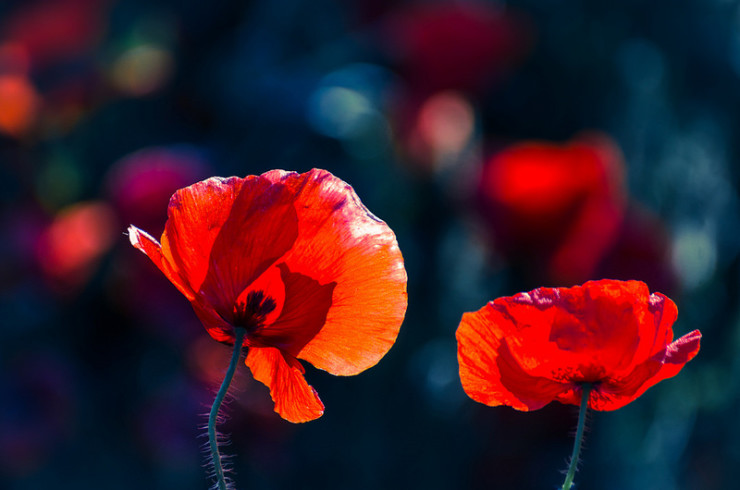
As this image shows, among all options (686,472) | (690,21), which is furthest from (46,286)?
(690,21)

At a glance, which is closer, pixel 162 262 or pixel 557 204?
pixel 162 262

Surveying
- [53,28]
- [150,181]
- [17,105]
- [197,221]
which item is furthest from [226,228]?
[53,28]

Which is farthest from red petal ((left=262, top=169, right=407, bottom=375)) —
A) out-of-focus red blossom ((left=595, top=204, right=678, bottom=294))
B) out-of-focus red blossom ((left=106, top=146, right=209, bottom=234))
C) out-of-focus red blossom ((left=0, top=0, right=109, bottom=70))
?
out-of-focus red blossom ((left=0, top=0, right=109, bottom=70))

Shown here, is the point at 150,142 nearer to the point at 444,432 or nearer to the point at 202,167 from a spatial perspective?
the point at 202,167

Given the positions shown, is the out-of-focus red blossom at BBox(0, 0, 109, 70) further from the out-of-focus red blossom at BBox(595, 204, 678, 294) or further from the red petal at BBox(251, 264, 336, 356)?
the red petal at BBox(251, 264, 336, 356)

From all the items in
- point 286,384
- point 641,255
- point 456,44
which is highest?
point 286,384

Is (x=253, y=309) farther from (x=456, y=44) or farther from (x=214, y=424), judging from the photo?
(x=456, y=44)
